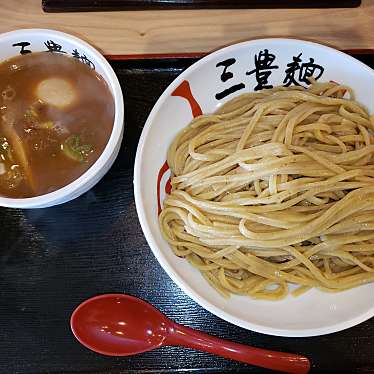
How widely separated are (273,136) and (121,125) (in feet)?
1.63

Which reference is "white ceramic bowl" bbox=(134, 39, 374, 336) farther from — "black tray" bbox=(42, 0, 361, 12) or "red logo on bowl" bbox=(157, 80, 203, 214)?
"black tray" bbox=(42, 0, 361, 12)

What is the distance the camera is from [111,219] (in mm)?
1968

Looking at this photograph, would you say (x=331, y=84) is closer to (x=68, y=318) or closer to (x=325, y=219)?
(x=325, y=219)

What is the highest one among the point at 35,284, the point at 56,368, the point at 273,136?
the point at 273,136

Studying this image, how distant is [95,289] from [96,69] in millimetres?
739

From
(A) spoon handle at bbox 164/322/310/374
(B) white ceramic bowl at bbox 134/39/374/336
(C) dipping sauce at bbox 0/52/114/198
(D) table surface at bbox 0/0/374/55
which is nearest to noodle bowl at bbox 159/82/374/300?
(B) white ceramic bowl at bbox 134/39/374/336

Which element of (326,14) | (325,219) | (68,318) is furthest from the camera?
(326,14)

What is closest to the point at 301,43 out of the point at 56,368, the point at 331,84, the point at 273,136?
the point at 331,84

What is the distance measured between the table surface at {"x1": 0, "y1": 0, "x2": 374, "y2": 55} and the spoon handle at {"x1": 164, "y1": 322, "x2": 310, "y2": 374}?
3.56 ft

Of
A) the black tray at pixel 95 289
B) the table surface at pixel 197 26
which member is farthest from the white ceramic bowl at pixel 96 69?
the table surface at pixel 197 26

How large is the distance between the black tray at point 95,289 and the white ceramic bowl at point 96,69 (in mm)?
149

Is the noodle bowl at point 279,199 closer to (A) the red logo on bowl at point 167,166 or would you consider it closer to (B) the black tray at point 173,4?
(A) the red logo on bowl at point 167,166

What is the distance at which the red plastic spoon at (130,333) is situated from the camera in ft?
5.85

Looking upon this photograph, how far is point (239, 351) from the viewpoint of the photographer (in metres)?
1.77
